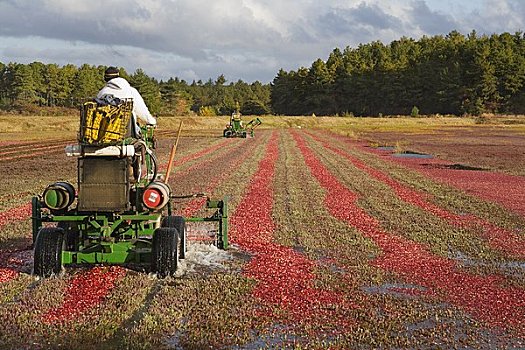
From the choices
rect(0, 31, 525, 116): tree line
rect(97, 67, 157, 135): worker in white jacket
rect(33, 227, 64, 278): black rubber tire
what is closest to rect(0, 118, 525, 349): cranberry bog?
rect(33, 227, 64, 278): black rubber tire

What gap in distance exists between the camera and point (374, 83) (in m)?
134

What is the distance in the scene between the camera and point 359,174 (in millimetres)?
24078

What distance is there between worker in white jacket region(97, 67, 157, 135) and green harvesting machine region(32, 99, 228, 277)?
14 centimetres

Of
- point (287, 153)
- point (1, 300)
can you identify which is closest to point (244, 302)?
point (1, 300)

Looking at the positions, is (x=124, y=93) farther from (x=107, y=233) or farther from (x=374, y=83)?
(x=374, y=83)

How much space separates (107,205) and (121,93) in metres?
1.51

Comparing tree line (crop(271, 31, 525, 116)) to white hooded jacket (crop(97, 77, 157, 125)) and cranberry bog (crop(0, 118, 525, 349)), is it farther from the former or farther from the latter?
white hooded jacket (crop(97, 77, 157, 125))

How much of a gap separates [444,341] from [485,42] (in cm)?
12876

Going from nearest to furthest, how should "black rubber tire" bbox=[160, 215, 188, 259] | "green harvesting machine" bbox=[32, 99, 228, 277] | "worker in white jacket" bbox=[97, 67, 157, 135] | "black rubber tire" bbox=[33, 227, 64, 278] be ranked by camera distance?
1. "green harvesting machine" bbox=[32, 99, 228, 277]
2. "black rubber tire" bbox=[33, 227, 64, 278]
3. "worker in white jacket" bbox=[97, 67, 157, 135]
4. "black rubber tire" bbox=[160, 215, 188, 259]

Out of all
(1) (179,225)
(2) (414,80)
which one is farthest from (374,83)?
(1) (179,225)

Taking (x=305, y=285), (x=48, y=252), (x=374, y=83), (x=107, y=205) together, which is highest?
(x=374, y=83)

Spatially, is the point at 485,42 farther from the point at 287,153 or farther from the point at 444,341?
the point at 444,341

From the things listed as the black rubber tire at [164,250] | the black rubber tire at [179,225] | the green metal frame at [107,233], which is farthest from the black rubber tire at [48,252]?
the black rubber tire at [179,225]

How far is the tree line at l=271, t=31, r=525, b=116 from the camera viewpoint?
11388cm
